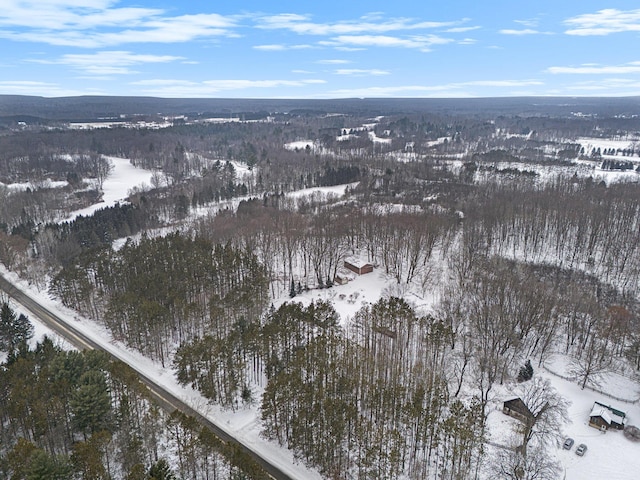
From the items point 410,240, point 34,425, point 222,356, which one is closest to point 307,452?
point 222,356

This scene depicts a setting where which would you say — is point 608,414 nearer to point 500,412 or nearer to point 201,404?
point 500,412

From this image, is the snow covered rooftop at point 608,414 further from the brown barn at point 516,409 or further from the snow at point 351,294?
the snow at point 351,294

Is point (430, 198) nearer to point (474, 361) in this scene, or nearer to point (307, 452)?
point (474, 361)

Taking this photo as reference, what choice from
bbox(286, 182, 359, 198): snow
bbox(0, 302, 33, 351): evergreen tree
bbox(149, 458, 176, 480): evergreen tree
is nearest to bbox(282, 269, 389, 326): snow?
bbox(149, 458, 176, 480): evergreen tree

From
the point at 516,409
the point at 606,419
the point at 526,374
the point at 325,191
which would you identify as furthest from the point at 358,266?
the point at 325,191

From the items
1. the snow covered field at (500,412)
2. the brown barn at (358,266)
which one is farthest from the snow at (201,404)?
the brown barn at (358,266)

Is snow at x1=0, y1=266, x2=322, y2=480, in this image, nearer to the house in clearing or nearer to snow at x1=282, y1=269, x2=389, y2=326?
snow at x1=282, y1=269, x2=389, y2=326
